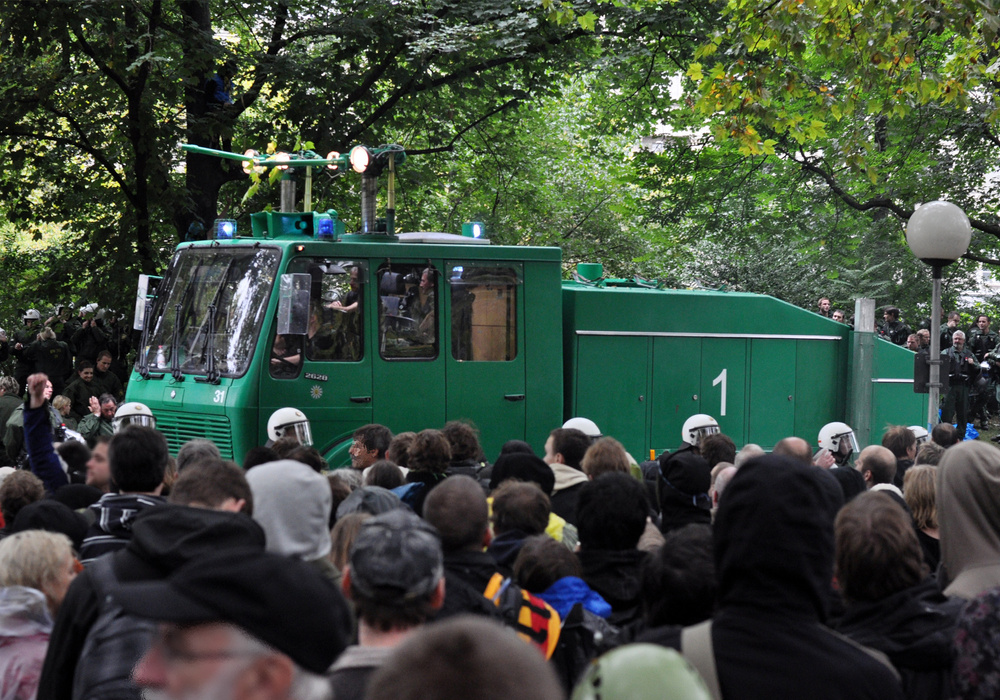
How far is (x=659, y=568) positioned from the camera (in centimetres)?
350

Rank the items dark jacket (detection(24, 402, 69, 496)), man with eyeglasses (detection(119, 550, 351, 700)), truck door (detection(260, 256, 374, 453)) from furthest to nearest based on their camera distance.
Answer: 1. truck door (detection(260, 256, 374, 453))
2. dark jacket (detection(24, 402, 69, 496))
3. man with eyeglasses (detection(119, 550, 351, 700))

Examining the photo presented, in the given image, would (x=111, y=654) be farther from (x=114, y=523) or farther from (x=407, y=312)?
(x=407, y=312)

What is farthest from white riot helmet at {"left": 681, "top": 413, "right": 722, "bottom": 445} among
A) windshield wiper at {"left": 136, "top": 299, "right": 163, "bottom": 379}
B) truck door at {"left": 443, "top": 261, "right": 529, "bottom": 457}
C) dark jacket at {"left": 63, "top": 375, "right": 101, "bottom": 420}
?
dark jacket at {"left": 63, "top": 375, "right": 101, "bottom": 420}

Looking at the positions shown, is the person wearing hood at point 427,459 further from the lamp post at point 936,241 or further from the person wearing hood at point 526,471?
the lamp post at point 936,241

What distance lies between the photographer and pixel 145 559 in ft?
9.62

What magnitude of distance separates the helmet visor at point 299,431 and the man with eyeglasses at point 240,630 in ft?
22.9

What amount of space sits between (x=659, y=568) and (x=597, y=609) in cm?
69

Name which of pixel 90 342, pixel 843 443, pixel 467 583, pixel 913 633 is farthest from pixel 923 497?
pixel 90 342

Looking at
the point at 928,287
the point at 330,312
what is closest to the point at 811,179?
the point at 928,287

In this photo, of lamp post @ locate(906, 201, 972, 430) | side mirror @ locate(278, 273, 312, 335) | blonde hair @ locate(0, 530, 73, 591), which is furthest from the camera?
lamp post @ locate(906, 201, 972, 430)

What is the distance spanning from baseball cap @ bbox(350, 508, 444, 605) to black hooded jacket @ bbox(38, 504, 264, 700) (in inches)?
19.3

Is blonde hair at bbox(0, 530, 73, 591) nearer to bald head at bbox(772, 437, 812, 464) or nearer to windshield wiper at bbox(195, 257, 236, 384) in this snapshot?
bald head at bbox(772, 437, 812, 464)

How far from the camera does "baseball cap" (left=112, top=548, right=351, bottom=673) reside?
185cm

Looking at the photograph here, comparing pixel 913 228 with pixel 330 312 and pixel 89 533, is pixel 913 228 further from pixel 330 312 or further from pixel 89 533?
pixel 89 533
